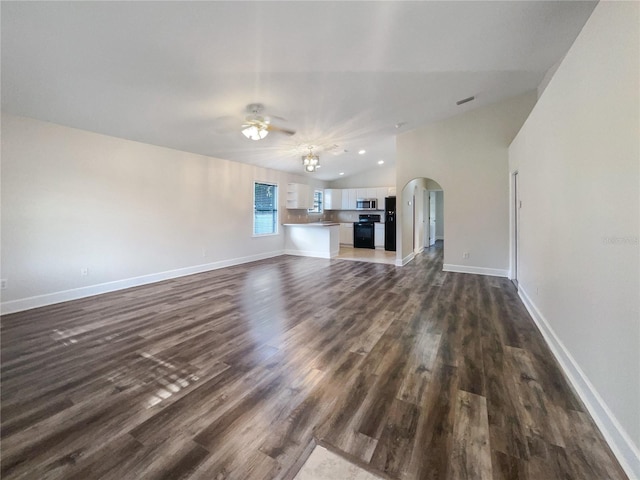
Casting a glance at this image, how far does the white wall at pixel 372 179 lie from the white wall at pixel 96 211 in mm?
5213

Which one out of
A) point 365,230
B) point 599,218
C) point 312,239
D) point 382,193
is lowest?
point 312,239

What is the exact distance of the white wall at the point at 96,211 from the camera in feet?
11.4

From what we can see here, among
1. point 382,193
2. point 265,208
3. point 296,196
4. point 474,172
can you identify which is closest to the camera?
point 474,172

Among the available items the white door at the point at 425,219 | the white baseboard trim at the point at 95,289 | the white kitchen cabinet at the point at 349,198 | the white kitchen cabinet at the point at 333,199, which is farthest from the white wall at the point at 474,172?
the white baseboard trim at the point at 95,289

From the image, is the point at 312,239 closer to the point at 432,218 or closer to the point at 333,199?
the point at 333,199

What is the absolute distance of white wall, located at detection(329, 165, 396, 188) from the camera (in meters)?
9.65

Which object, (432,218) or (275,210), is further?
(432,218)

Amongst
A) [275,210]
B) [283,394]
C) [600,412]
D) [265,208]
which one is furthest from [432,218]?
[283,394]

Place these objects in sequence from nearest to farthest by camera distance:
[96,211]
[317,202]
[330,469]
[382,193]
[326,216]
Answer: [330,469] < [96,211] < [382,193] < [317,202] < [326,216]

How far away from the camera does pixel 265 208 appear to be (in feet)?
25.6

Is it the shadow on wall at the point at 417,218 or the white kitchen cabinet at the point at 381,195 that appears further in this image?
the white kitchen cabinet at the point at 381,195

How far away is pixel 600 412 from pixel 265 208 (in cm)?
730

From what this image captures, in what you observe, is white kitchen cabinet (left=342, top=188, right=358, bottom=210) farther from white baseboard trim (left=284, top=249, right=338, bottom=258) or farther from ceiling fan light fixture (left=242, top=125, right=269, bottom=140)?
ceiling fan light fixture (left=242, top=125, right=269, bottom=140)

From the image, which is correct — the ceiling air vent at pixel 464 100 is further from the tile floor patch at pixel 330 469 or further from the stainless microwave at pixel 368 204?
the tile floor patch at pixel 330 469
